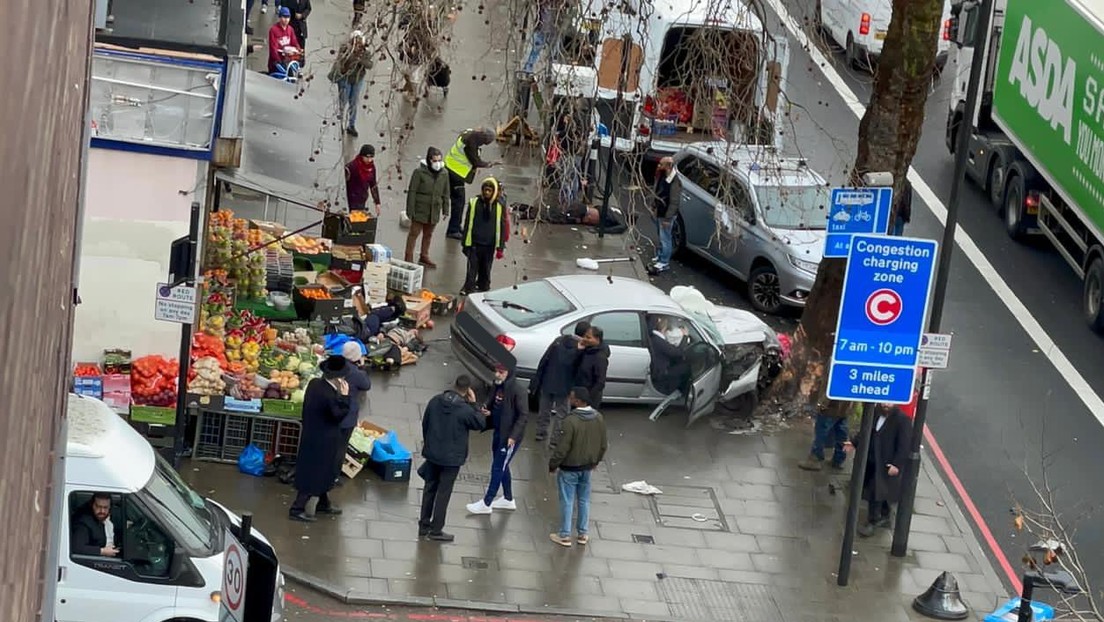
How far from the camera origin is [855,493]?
14.4 metres

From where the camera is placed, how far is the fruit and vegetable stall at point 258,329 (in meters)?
14.7

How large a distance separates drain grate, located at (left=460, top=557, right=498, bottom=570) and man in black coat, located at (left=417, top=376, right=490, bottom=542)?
1.42 feet

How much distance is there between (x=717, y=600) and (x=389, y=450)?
131 inches

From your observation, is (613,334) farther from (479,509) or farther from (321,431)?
(321,431)

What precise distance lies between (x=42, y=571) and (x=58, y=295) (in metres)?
0.49

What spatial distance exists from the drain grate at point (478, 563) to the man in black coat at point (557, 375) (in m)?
2.20

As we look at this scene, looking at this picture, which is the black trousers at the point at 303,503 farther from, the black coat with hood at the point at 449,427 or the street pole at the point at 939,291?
the street pole at the point at 939,291

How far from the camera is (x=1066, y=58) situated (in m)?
21.8

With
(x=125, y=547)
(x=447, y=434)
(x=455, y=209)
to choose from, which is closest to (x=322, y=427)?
(x=447, y=434)

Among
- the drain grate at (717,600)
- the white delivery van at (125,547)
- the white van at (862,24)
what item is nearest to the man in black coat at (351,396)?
the drain grate at (717,600)

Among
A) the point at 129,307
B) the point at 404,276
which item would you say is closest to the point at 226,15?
the point at 129,307

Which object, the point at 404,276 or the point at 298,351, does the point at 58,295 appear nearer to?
the point at 298,351

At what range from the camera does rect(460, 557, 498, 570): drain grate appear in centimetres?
1408

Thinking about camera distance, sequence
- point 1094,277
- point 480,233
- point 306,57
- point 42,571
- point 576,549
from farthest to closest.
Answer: point 306,57 → point 1094,277 → point 480,233 → point 576,549 → point 42,571
